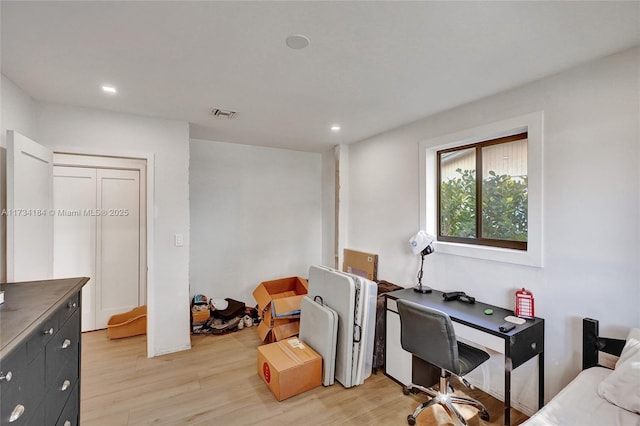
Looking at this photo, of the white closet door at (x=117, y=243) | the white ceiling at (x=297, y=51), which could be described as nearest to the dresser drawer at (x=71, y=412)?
the white ceiling at (x=297, y=51)

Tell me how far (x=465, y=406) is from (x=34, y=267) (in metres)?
3.41

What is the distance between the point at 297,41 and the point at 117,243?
3.49m

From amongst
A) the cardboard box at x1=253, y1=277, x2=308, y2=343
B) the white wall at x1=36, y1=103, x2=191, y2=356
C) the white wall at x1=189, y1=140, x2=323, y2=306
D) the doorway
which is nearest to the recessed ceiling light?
the white wall at x1=36, y1=103, x2=191, y2=356

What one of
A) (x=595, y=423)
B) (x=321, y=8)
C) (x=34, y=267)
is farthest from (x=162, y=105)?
(x=595, y=423)

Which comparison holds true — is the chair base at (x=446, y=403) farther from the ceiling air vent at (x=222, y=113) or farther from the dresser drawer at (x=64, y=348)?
the ceiling air vent at (x=222, y=113)

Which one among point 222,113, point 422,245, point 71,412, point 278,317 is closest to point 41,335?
point 71,412

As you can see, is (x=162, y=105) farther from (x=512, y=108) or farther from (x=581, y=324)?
(x=581, y=324)

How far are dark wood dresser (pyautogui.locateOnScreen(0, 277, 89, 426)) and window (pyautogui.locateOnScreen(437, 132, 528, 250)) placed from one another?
9.59 ft

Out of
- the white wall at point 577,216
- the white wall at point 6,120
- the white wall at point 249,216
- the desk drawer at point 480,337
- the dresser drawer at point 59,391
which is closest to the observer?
the dresser drawer at point 59,391

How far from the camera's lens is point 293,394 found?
7.52 ft

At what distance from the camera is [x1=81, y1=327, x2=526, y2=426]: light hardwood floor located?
2.05 metres

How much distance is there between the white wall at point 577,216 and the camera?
170cm

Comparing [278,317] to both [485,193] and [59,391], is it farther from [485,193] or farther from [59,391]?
[485,193]

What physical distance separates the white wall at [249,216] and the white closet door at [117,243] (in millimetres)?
741
